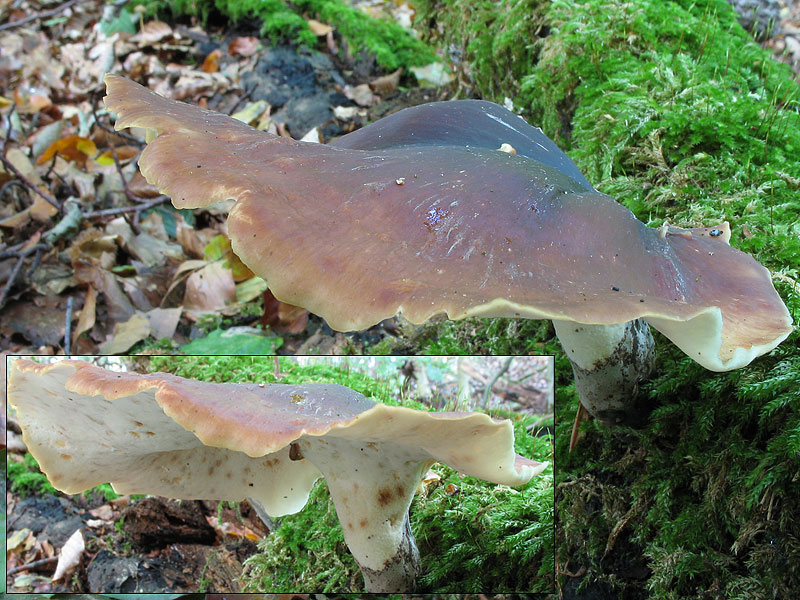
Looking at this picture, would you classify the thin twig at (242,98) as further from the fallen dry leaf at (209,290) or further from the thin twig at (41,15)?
the thin twig at (41,15)

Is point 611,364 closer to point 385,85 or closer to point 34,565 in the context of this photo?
point 34,565

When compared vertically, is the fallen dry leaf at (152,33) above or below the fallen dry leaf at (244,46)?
below

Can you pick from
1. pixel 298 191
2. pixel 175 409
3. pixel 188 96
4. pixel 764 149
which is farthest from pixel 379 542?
pixel 188 96

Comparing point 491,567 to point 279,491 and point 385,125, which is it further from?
point 385,125

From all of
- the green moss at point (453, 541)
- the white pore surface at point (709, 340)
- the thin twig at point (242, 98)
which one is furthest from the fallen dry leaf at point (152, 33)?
the white pore surface at point (709, 340)

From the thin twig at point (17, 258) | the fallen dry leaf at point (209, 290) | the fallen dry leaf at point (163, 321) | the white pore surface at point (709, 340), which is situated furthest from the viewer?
the fallen dry leaf at point (209, 290)

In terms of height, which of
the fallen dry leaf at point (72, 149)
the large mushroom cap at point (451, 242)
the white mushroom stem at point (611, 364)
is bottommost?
the fallen dry leaf at point (72, 149)

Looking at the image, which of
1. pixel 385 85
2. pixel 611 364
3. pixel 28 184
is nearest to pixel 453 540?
pixel 611 364
